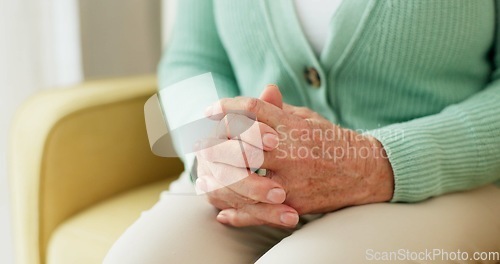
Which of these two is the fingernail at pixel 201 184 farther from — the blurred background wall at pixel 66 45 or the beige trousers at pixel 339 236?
the blurred background wall at pixel 66 45

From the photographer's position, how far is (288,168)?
0.74 m

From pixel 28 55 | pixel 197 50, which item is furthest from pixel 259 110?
pixel 28 55

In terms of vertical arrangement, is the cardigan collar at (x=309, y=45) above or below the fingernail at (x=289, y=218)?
above

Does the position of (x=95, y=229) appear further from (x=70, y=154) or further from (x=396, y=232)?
(x=396, y=232)

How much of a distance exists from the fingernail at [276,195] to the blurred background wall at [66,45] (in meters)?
0.77

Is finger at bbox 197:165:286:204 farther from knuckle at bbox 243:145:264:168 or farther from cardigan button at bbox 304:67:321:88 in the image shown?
cardigan button at bbox 304:67:321:88

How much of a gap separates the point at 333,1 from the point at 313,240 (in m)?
0.33

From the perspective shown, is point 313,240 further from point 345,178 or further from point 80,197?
point 80,197

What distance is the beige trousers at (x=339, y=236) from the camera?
0.69 m

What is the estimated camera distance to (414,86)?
0.85 metres

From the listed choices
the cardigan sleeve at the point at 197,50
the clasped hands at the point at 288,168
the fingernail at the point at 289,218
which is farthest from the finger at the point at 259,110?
the cardigan sleeve at the point at 197,50

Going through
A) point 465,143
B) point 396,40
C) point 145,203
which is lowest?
point 145,203

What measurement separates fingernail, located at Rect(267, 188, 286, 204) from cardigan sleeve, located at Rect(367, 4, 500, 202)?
13cm

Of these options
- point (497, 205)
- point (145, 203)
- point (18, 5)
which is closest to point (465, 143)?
point (497, 205)
